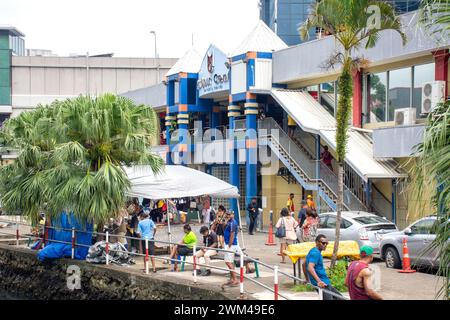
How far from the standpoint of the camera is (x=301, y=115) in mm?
31906

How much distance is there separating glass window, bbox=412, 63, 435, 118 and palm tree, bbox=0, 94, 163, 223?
Result: 10.8 metres

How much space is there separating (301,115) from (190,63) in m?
12.1

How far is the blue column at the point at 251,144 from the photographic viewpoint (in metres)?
34.8

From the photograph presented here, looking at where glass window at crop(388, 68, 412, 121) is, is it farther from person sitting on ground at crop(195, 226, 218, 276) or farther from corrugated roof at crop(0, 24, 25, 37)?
corrugated roof at crop(0, 24, 25, 37)

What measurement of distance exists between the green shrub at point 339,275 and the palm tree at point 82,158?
629 cm

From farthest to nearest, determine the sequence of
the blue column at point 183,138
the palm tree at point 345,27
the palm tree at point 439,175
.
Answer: the blue column at point 183,138 → the palm tree at point 345,27 → the palm tree at point 439,175

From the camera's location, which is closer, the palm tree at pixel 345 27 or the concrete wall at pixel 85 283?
the concrete wall at pixel 85 283

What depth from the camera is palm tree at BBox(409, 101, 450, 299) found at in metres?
9.10

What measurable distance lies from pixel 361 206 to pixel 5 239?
14066mm

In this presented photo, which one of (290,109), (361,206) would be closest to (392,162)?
(361,206)

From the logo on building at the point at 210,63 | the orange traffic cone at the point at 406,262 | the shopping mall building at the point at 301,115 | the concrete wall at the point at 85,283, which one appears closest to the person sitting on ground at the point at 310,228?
the orange traffic cone at the point at 406,262

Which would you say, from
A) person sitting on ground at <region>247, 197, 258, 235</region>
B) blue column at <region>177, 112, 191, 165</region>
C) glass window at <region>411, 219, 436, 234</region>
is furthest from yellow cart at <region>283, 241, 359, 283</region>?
blue column at <region>177, 112, 191, 165</region>

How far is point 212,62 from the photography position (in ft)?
126

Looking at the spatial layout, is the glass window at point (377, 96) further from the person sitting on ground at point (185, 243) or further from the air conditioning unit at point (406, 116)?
the person sitting on ground at point (185, 243)
